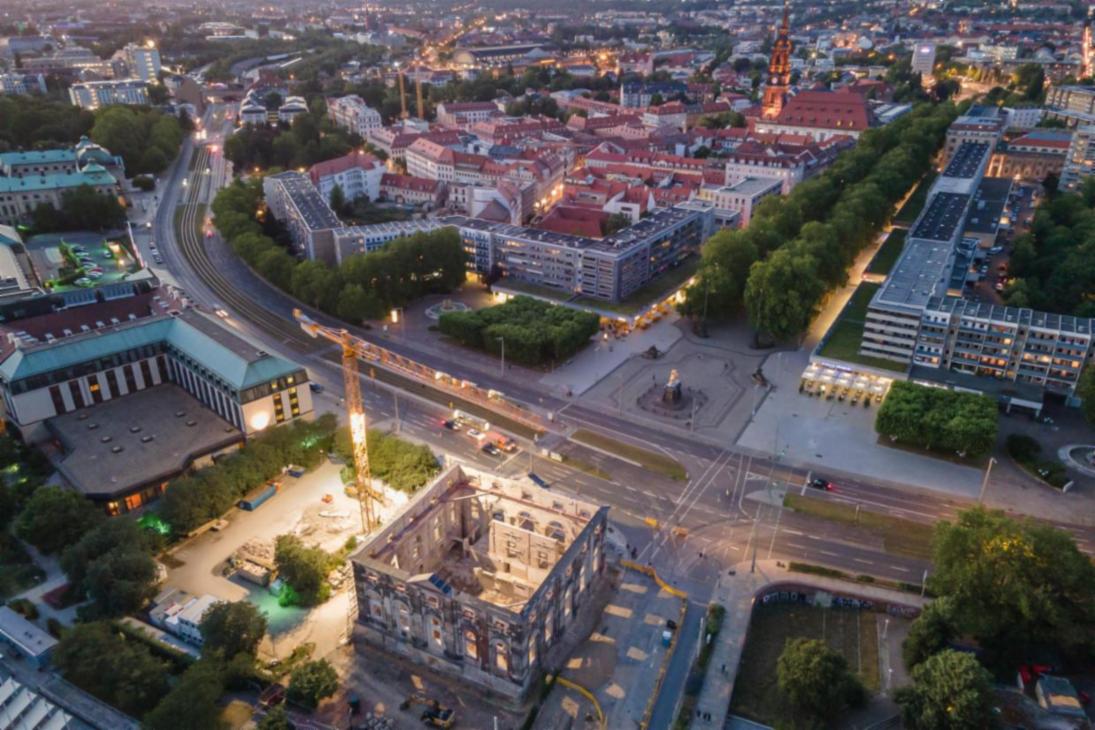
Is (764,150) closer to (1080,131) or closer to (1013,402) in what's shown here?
(1080,131)

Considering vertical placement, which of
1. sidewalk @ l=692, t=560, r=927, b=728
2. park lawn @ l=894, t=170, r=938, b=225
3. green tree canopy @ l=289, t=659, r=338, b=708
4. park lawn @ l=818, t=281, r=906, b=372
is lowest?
sidewalk @ l=692, t=560, r=927, b=728

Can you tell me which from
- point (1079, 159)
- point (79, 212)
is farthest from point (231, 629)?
point (1079, 159)

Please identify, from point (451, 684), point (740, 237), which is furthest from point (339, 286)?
point (451, 684)

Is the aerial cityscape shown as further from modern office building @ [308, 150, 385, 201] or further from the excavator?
modern office building @ [308, 150, 385, 201]

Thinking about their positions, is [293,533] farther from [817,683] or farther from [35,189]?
[35,189]

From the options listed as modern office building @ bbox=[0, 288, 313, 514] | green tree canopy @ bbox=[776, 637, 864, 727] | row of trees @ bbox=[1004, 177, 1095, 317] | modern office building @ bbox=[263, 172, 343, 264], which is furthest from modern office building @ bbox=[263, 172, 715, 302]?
green tree canopy @ bbox=[776, 637, 864, 727]

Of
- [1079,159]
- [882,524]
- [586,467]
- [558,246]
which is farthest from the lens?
[1079,159]
